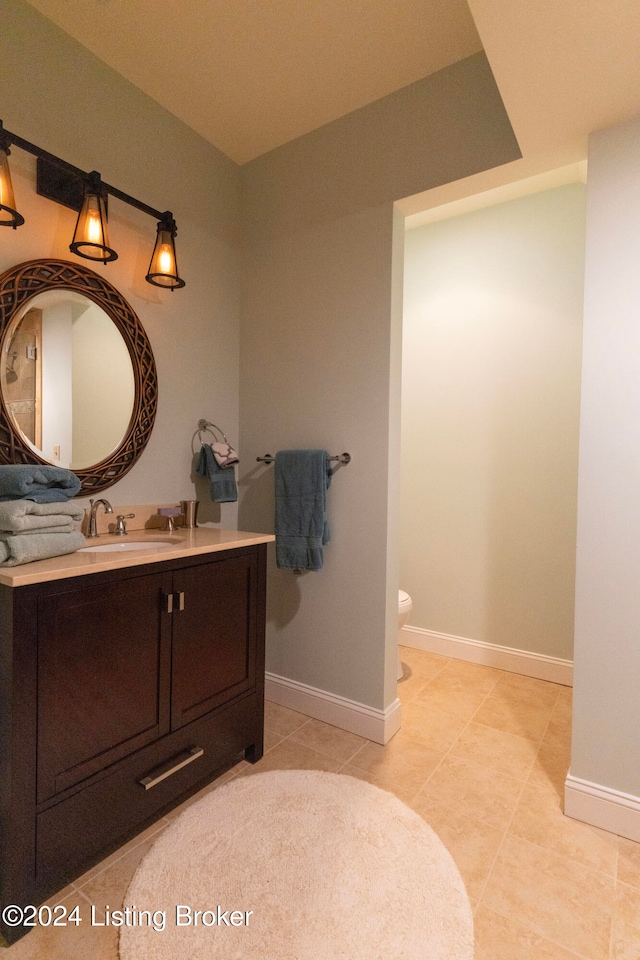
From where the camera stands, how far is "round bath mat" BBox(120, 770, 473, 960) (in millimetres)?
1139

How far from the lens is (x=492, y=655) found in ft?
9.16

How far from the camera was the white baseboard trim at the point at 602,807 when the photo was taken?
1.50 m

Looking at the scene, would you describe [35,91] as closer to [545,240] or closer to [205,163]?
[205,163]

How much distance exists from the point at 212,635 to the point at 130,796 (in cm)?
50

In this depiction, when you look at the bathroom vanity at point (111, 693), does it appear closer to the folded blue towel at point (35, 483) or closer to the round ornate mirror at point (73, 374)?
the folded blue towel at point (35, 483)

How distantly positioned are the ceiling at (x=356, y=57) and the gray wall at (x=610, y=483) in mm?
212

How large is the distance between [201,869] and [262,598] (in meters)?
0.83

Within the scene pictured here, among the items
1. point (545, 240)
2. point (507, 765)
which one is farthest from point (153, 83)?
point (507, 765)

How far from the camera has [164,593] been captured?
4.91 feet

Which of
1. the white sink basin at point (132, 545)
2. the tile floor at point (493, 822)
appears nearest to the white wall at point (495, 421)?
the tile floor at point (493, 822)

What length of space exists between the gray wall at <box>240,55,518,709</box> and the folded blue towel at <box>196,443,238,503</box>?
225 mm

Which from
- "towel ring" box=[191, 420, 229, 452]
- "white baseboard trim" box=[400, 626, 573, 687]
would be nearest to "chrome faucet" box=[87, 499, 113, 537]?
"towel ring" box=[191, 420, 229, 452]

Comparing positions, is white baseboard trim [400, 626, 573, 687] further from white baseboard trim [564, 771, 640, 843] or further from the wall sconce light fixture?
the wall sconce light fixture

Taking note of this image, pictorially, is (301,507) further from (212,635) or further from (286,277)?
(286,277)
